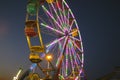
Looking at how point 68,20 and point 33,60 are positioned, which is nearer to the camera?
point 33,60

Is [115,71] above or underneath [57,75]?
underneath

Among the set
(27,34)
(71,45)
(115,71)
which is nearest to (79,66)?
(71,45)

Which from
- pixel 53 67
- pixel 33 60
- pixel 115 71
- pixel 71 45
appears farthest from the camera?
pixel 115 71

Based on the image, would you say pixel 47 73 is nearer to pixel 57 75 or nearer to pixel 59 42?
pixel 57 75

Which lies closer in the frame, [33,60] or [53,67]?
[33,60]

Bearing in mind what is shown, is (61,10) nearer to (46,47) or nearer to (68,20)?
(68,20)

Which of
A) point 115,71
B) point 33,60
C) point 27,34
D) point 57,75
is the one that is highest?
point 27,34

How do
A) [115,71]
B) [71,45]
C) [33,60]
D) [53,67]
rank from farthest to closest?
[115,71] < [71,45] < [53,67] < [33,60]

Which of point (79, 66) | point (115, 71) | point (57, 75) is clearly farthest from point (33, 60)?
point (115, 71)

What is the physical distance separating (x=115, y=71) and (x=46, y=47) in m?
35.0

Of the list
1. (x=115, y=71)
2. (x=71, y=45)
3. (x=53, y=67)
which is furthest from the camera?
(x=115, y=71)

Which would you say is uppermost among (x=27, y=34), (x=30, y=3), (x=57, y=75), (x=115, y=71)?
(x=30, y=3)

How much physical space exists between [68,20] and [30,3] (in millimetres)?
5769

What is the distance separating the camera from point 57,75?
1373 inches
